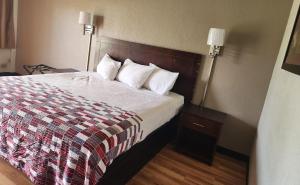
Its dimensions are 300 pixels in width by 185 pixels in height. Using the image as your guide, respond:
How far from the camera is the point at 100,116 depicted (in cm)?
184

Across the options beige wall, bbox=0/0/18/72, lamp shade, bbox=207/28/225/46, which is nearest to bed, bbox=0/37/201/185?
lamp shade, bbox=207/28/225/46

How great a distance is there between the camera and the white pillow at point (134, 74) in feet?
9.80

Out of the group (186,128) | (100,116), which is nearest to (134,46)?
(186,128)

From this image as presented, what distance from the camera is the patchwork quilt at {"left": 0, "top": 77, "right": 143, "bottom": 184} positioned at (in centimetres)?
150

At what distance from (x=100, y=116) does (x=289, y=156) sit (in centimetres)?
133

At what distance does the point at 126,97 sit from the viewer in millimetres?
2510

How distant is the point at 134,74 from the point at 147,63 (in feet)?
1.15

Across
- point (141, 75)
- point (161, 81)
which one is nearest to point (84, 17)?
point (141, 75)

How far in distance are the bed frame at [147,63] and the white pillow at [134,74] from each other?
196mm

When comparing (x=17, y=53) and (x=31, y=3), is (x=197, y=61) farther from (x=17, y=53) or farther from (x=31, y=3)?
(x=17, y=53)

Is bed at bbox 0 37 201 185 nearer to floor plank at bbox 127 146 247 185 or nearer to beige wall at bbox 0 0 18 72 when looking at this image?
floor plank at bbox 127 146 247 185

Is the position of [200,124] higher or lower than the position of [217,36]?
lower

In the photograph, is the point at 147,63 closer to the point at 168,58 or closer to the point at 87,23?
the point at 168,58

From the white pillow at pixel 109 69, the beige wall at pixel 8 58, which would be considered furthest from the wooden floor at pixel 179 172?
the beige wall at pixel 8 58
